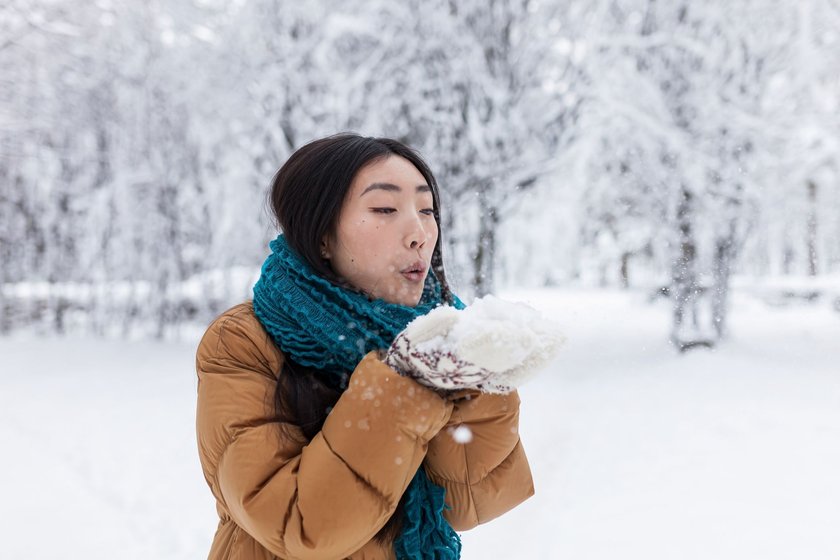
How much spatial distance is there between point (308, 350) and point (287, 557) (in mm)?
380

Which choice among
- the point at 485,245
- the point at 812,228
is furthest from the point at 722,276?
the point at 485,245

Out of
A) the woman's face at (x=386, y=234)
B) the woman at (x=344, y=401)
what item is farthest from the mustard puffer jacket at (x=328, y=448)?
the woman's face at (x=386, y=234)

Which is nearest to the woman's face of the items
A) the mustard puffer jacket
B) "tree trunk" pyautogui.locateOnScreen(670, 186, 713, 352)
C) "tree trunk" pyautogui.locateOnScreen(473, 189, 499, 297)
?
the mustard puffer jacket

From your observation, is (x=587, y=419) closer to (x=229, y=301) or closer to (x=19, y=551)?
(x=19, y=551)

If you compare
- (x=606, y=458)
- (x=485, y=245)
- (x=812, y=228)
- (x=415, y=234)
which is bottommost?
(x=606, y=458)

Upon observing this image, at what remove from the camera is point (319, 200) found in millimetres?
1237

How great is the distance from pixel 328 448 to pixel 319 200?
526mm

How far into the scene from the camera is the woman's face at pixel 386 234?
120 centimetres

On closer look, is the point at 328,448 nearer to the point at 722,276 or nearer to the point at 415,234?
the point at 415,234

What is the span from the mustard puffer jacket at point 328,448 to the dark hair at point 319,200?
6 centimetres

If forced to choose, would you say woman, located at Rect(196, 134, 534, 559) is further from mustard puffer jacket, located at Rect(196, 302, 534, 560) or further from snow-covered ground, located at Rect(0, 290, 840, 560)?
snow-covered ground, located at Rect(0, 290, 840, 560)

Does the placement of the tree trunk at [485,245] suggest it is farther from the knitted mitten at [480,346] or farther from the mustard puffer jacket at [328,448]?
the knitted mitten at [480,346]

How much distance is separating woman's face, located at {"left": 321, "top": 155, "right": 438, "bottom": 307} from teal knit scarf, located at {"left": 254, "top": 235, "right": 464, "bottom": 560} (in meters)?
0.05

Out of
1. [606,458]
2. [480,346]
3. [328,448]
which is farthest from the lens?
[606,458]
